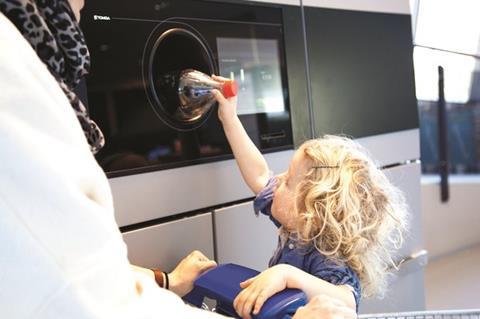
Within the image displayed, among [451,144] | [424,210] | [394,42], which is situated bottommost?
[424,210]

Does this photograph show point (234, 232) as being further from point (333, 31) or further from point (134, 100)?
point (333, 31)

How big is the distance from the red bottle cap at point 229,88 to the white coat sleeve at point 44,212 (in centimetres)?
59

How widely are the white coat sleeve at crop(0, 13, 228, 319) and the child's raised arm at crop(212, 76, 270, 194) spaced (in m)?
0.62

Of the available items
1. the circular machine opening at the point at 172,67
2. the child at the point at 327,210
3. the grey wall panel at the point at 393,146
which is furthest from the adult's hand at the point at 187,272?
the grey wall panel at the point at 393,146

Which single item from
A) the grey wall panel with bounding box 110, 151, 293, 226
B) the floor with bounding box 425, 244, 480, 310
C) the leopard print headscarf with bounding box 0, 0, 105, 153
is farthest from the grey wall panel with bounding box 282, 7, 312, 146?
the floor with bounding box 425, 244, 480, 310

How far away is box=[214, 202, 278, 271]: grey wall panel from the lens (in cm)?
113

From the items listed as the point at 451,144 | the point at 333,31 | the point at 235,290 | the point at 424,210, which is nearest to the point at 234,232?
the point at 235,290

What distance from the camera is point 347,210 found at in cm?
101

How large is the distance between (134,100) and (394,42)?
3.30 ft

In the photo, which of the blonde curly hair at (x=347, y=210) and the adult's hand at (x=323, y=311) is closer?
the adult's hand at (x=323, y=311)

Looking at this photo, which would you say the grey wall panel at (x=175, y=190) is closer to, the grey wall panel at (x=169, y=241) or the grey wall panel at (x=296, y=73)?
the grey wall panel at (x=169, y=241)

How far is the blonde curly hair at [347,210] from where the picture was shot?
1005 millimetres

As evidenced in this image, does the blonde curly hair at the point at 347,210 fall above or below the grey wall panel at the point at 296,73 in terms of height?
below

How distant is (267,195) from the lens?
3.60 feet
